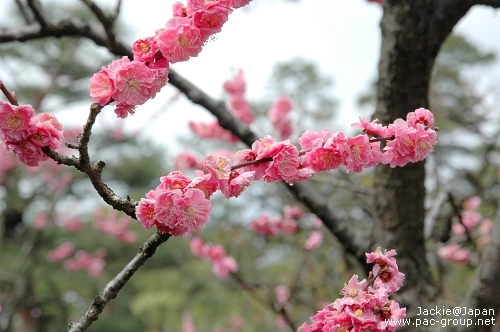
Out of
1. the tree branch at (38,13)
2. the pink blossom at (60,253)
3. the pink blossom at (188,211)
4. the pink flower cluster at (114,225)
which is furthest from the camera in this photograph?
the pink flower cluster at (114,225)

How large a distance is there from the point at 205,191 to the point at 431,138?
1.45 ft

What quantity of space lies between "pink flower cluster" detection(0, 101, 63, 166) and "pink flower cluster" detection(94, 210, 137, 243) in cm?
692

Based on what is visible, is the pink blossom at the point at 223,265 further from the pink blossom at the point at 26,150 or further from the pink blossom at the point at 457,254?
the pink blossom at the point at 26,150

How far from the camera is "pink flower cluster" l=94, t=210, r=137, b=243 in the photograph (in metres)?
7.55

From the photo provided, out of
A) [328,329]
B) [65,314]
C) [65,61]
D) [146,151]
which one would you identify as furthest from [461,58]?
[328,329]

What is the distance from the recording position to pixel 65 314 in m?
6.59

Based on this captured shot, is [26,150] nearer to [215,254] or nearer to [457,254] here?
[215,254]

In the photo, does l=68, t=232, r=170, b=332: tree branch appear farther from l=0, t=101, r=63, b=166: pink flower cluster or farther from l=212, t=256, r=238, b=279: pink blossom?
l=212, t=256, r=238, b=279: pink blossom

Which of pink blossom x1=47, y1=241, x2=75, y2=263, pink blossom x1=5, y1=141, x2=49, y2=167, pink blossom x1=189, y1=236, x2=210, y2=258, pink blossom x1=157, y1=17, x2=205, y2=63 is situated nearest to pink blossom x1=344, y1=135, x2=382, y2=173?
pink blossom x1=157, y1=17, x2=205, y2=63

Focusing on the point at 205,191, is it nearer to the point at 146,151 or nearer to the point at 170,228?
the point at 170,228

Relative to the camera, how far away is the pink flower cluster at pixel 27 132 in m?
0.78

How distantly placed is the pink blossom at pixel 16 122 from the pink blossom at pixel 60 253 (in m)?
6.70

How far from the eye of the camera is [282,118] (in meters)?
3.88

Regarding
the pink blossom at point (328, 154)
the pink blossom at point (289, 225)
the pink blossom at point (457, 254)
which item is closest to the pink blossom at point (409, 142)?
the pink blossom at point (328, 154)
